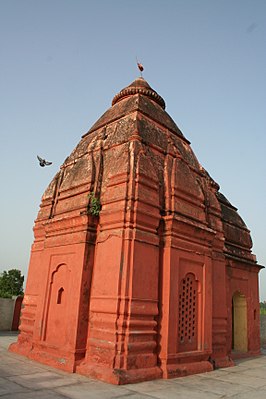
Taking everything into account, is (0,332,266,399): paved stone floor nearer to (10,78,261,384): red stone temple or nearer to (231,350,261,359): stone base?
(10,78,261,384): red stone temple

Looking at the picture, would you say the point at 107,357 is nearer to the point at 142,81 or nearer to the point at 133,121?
the point at 133,121

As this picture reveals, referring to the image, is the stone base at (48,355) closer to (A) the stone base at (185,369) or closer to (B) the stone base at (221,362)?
(A) the stone base at (185,369)

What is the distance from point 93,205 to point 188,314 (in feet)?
10.7

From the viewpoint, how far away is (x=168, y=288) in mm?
6883

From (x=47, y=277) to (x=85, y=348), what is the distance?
214 cm

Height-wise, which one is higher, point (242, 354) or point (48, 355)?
point (48, 355)

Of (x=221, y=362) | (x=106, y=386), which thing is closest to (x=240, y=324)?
(x=221, y=362)

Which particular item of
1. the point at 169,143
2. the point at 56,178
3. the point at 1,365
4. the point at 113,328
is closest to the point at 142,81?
the point at 169,143

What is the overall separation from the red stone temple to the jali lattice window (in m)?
0.02

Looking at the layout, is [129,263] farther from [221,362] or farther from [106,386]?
[221,362]

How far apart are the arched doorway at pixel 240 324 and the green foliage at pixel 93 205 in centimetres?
667

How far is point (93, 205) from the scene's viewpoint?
7.62 m

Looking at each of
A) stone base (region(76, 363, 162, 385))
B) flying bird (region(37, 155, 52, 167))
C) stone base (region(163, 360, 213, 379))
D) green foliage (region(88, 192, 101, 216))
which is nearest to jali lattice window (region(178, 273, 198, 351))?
stone base (region(163, 360, 213, 379))

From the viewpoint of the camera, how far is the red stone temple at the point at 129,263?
6.37 m
